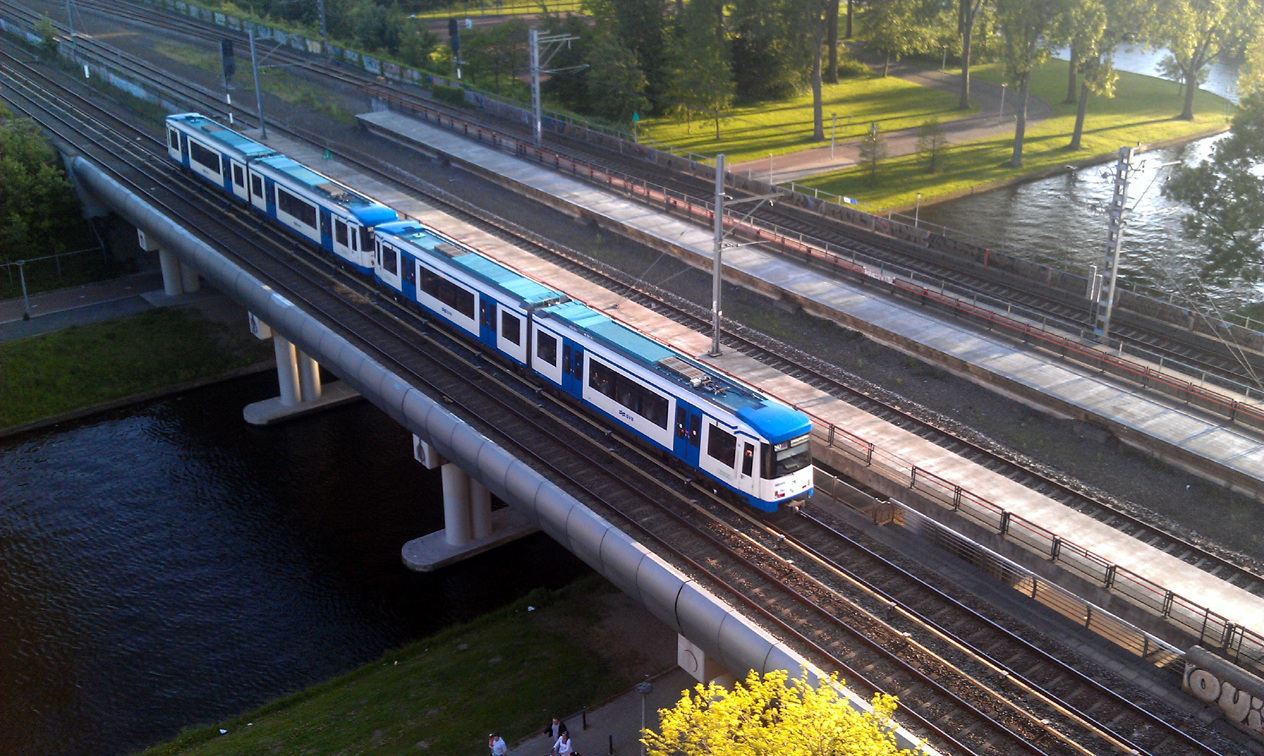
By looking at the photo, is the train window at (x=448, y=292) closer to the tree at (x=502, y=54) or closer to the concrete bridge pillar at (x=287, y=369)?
the concrete bridge pillar at (x=287, y=369)

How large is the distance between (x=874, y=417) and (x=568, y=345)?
11.0 metres

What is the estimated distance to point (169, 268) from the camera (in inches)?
2194

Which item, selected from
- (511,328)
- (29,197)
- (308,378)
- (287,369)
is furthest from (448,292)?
(29,197)

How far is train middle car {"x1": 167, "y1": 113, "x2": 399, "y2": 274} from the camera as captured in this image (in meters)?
44.1

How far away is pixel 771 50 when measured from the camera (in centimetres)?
8862

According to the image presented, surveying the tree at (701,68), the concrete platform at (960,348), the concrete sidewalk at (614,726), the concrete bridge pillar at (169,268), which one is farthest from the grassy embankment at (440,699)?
the tree at (701,68)

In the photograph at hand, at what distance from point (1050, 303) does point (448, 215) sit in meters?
31.5

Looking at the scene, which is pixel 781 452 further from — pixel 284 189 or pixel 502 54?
pixel 502 54

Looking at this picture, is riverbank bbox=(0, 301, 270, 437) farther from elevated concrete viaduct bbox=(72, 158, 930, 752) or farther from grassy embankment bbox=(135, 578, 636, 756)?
grassy embankment bbox=(135, 578, 636, 756)

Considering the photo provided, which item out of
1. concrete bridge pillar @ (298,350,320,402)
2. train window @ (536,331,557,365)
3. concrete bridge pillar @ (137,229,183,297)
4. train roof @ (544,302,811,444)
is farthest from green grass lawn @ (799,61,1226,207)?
concrete bridge pillar @ (137,229,183,297)

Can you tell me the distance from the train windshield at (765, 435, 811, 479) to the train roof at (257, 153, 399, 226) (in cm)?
2327

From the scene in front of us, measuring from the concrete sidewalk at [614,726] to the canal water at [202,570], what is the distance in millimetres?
8971

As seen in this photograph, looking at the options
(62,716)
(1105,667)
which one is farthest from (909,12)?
(62,716)

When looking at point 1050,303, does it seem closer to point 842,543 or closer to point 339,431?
point 842,543
